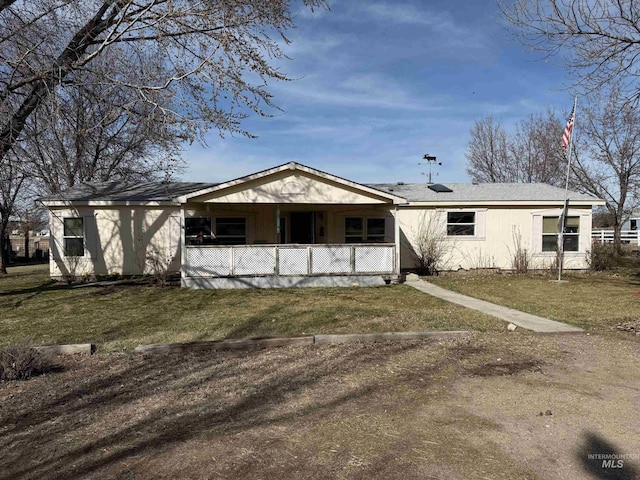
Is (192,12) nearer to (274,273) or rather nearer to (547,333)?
(274,273)

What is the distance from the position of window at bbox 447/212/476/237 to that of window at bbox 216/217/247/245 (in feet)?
25.7

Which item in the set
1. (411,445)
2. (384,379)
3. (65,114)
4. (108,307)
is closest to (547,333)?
(384,379)

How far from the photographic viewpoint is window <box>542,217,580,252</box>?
1697 cm

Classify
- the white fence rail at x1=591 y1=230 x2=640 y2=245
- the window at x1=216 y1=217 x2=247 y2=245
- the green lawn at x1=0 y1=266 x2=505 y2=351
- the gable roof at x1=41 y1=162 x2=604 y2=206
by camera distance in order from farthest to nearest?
the white fence rail at x1=591 y1=230 x2=640 y2=245, the window at x1=216 y1=217 x2=247 y2=245, the gable roof at x1=41 y1=162 x2=604 y2=206, the green lawn at x1=0 y1=266 x2=505 y2=351

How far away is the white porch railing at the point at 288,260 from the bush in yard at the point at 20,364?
7813mm

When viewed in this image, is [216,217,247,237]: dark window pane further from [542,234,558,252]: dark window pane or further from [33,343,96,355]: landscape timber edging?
[542,234,558,252]: dark window pane

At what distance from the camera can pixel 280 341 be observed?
6371mm

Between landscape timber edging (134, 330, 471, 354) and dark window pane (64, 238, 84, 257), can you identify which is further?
dark window pane (64, 238, 84, 257)

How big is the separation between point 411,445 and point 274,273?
33.9 ft

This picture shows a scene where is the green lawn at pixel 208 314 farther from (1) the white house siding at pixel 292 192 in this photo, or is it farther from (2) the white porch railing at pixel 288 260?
(1) the white house siding at pixel 292 192

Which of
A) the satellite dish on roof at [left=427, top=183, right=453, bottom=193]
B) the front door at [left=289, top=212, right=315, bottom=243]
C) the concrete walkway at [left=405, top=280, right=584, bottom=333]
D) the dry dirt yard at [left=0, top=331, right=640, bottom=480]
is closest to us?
the dry dirt yard at [left=0, top=331, right=640, bottom=480]

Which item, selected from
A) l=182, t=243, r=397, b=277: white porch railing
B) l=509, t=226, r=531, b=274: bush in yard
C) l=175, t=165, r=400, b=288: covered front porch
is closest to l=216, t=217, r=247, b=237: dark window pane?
l=175, t=165, r=400, b=288: covered front porch

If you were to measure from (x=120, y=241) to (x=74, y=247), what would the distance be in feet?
5.14

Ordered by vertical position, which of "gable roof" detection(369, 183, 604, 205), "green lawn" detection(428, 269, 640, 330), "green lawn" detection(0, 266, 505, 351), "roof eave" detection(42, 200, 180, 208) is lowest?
"green lawn" detection(0, 266, 505, 351)
